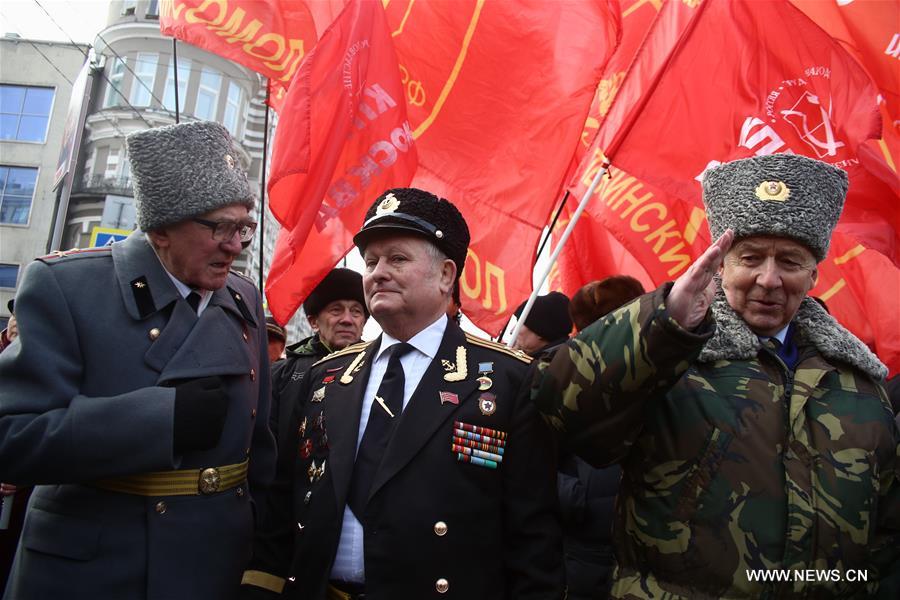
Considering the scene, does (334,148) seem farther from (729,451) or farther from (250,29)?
(729,451)

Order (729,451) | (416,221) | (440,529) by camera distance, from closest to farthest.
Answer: (729,451) < (440,529) < (416,221)

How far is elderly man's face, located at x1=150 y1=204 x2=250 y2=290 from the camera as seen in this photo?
251 centimetres

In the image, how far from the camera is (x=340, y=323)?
15.3 ft

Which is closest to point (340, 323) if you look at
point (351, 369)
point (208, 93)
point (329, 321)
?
point (329, 321)

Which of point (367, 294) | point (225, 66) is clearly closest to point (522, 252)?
point (367, 294)

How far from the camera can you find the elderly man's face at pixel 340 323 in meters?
4.59

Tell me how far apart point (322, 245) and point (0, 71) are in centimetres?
3301

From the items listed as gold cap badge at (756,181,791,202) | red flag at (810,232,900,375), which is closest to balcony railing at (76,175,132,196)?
red flag at (810,232,900,375)

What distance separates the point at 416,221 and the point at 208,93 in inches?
1273

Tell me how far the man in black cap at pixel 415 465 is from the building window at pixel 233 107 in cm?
3181

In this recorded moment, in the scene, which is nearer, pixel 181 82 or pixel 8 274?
pixel 8 274

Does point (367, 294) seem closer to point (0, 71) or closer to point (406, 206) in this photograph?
point (406, 206)

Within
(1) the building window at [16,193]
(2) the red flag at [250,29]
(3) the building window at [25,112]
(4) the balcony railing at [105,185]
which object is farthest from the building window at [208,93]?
(2) the red flag at [250,29]

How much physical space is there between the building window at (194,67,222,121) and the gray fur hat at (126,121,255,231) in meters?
31.2
